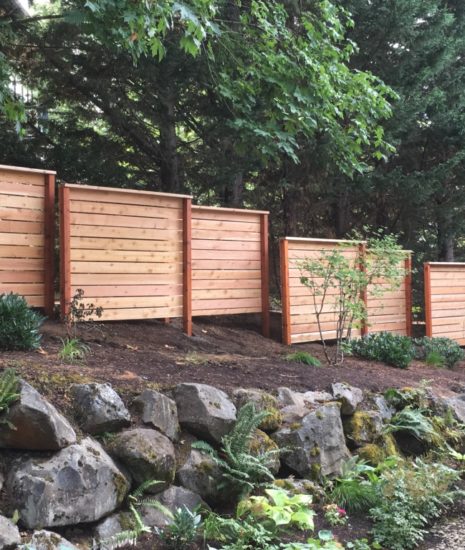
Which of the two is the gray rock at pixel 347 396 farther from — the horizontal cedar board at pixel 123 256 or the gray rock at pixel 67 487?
the horizontal cedar board at pixel 123 256

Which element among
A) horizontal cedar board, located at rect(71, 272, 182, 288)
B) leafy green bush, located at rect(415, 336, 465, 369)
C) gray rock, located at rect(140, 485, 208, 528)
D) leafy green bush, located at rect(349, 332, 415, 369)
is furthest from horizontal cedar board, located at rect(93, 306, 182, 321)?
leafy green bush, located at rect(415, 336, 465, 369)

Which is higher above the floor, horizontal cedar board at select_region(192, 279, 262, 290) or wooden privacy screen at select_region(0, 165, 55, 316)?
wooden privacy screen at select_region(0, 165, 55, 316)

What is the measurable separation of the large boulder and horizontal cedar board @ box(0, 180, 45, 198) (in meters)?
3.38

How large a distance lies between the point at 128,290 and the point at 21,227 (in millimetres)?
1433

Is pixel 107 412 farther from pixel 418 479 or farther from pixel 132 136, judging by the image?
pixel 132 136

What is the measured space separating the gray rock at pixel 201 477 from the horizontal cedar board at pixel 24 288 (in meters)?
3.26

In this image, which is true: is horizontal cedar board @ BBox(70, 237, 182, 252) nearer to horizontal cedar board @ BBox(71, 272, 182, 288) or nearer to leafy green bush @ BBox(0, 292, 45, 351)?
horizontal cedar board @ BBox(71, 272, 182, 288)

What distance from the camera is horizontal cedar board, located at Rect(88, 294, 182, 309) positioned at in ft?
20.9

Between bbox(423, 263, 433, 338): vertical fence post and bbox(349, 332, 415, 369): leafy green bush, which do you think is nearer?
bbox(349, 332, 415, 369): leafy green bush

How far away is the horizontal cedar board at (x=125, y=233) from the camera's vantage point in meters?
6.27

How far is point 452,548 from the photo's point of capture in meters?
3.48

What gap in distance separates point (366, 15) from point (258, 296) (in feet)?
17.8

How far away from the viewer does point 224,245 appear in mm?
7691

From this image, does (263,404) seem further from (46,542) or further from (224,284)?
(224,284)
